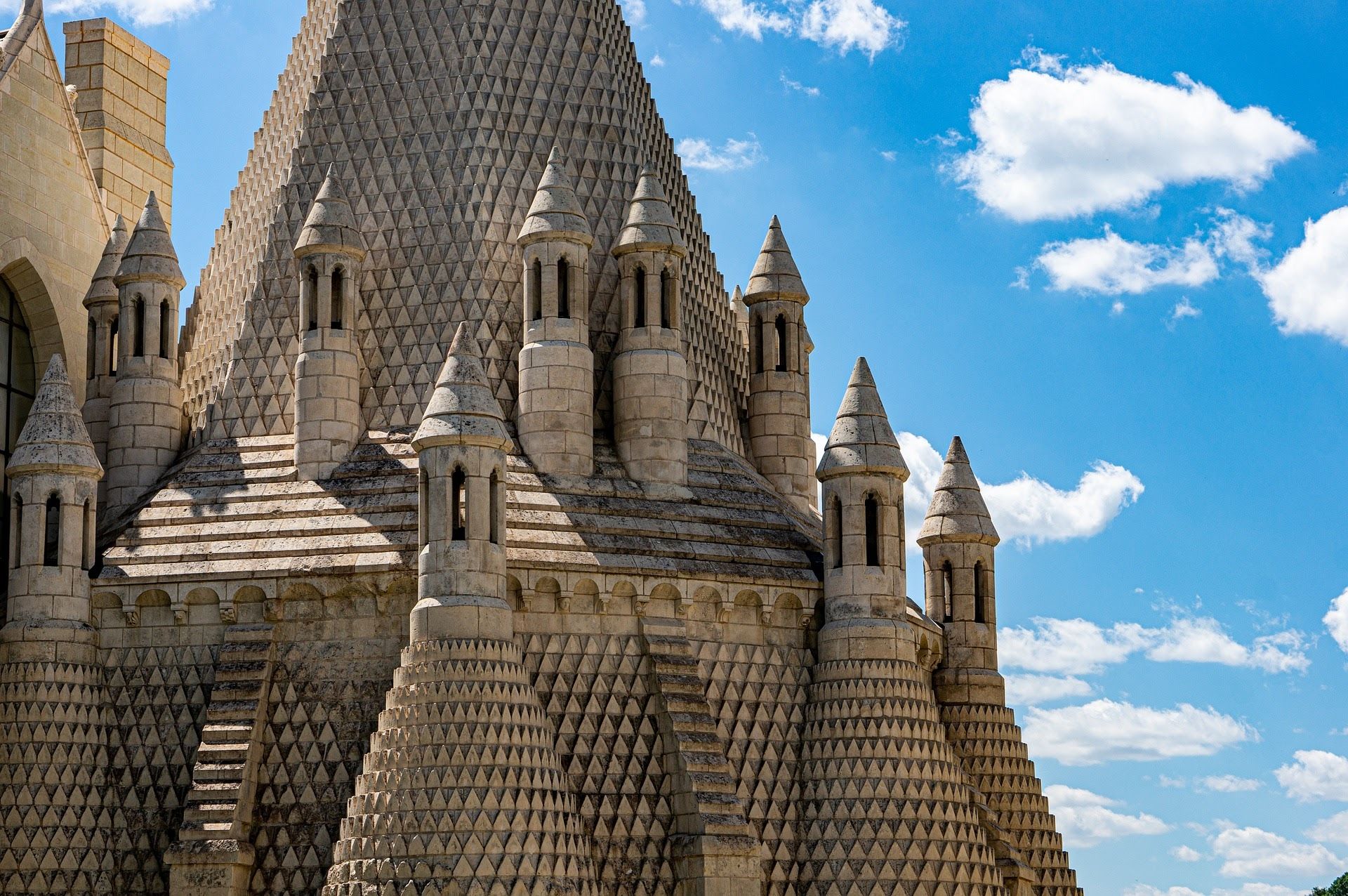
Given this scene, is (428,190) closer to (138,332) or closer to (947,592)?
(138,332)

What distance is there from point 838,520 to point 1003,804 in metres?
5.96

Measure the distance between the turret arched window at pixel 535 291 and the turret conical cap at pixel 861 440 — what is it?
460 cm

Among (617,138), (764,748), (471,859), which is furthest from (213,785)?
(617,138)

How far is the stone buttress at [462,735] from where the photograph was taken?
84.4 feet

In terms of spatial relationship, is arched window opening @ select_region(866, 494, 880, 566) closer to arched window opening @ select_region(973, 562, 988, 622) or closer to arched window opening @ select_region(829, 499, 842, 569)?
arched window opening @ select_region(829, 499, 842, 569)

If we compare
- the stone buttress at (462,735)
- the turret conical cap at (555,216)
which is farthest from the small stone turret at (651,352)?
the stone buttress at (462,735)

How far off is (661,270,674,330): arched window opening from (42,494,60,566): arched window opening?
8.97 m

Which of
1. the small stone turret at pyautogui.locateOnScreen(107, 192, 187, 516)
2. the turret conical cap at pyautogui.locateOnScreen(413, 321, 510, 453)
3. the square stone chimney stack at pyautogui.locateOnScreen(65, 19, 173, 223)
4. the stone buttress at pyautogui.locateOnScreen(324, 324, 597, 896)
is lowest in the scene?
the stone buttress at pyautogui.locateOnScreen(324, 324, 597, 896)

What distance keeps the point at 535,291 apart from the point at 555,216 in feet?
3.68

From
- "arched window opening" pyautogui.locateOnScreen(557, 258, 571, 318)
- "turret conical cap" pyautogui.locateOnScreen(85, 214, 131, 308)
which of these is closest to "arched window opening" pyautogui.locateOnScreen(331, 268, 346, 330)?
"arched window opening" pyautogui.locateOnScreen(557, 258, 571, 318)

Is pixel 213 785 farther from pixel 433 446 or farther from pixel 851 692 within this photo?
pixel 851 692

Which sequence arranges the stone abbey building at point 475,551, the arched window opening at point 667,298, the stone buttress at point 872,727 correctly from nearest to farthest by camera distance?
the stone abbey building at point 475,551 → the stone buttress at point 872,727 → the arched window opening at point 667,298

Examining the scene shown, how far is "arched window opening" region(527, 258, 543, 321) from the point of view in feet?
101

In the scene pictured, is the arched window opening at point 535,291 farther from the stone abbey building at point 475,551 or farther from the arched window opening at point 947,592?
the arched window opening at point 947,592
